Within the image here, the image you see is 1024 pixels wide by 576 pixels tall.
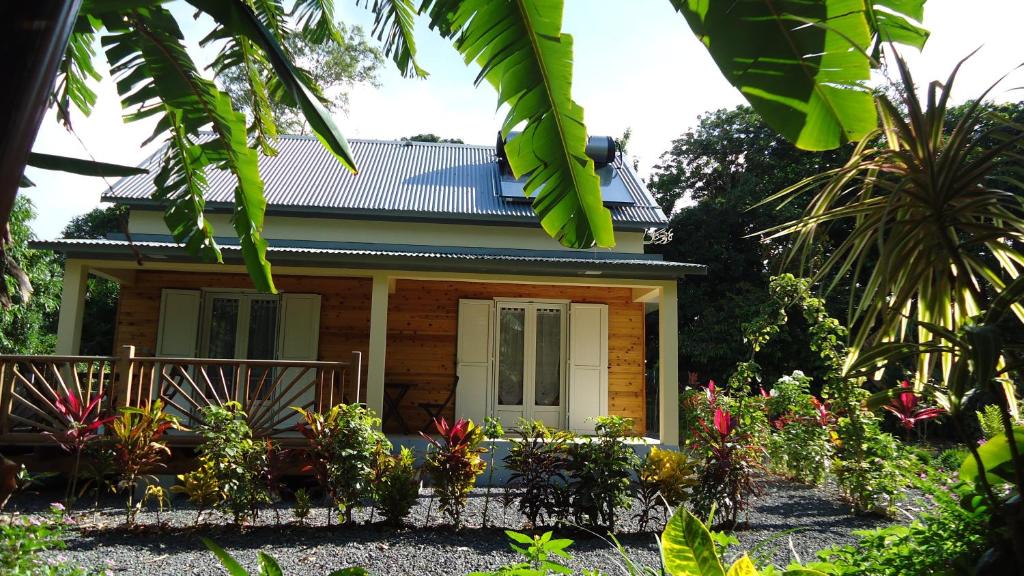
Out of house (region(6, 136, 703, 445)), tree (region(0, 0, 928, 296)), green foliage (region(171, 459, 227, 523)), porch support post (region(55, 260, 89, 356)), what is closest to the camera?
tree (region(0, 0, 928, 296))

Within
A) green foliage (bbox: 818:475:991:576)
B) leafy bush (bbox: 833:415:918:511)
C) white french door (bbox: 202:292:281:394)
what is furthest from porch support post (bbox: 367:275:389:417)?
green foliage (bbox: 818:475:991:576)

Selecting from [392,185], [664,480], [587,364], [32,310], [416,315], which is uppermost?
[392,185]

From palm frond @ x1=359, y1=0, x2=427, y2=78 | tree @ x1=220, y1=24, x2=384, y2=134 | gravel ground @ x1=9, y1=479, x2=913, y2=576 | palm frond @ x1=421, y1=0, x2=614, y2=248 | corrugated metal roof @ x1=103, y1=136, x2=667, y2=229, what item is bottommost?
gravel ground @ x1=9, y1=479, x2=913, y2=576

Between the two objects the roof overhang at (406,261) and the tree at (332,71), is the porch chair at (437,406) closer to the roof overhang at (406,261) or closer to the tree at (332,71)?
the roof overhang at (406,261)

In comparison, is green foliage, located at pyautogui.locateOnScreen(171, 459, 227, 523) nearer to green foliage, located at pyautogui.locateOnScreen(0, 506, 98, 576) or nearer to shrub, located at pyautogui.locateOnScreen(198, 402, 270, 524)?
shrub, located at pyautogui.locateOnScreen(198, 402, 270, 524)

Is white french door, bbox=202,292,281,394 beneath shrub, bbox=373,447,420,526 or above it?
above

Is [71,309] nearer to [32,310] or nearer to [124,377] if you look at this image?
[124,377]

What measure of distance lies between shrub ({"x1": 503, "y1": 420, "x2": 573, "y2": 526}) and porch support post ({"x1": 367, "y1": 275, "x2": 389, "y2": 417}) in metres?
2.95

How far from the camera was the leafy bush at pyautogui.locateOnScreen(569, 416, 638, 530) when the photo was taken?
17.9 feet

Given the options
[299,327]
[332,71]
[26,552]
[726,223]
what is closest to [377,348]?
[299,327]

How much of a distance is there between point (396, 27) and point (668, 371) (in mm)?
6222

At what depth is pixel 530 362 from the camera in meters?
10.7

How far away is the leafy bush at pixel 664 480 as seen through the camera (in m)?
5.62

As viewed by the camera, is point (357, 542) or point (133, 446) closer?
point (357, 542)
